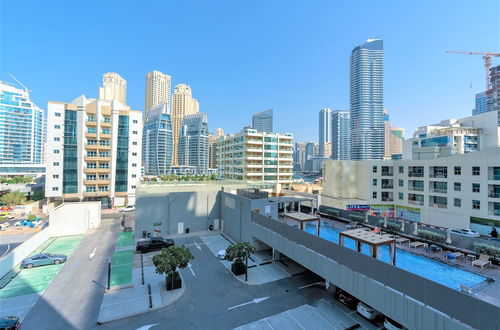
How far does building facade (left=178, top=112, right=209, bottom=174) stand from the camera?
144 meters

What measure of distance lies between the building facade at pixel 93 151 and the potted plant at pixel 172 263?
142ft

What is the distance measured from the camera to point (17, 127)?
9912 cm

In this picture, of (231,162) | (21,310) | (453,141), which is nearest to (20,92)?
(231,162)

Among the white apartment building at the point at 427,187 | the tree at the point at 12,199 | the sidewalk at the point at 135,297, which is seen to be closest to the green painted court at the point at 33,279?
the sidewalk at the point at 135,297

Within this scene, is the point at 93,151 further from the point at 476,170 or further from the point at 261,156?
the point at 476,170

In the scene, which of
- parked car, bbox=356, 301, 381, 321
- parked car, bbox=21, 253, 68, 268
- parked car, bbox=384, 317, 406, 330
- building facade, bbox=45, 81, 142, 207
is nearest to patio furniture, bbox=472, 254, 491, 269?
parked car, bbox=384, 317, 406, 330

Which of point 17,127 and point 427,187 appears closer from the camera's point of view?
point 427,187

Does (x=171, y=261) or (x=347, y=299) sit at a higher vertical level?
(x=171, y=261)

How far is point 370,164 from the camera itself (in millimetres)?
44281

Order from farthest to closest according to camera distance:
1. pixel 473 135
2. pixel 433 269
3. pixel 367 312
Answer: pixel 473 135
pixel 367 312
pixel 433 269

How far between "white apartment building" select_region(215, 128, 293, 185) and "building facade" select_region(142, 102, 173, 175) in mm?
65895

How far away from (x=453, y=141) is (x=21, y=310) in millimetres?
83523

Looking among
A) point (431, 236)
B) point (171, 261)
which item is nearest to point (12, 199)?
point (171, 261)

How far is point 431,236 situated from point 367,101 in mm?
177501
